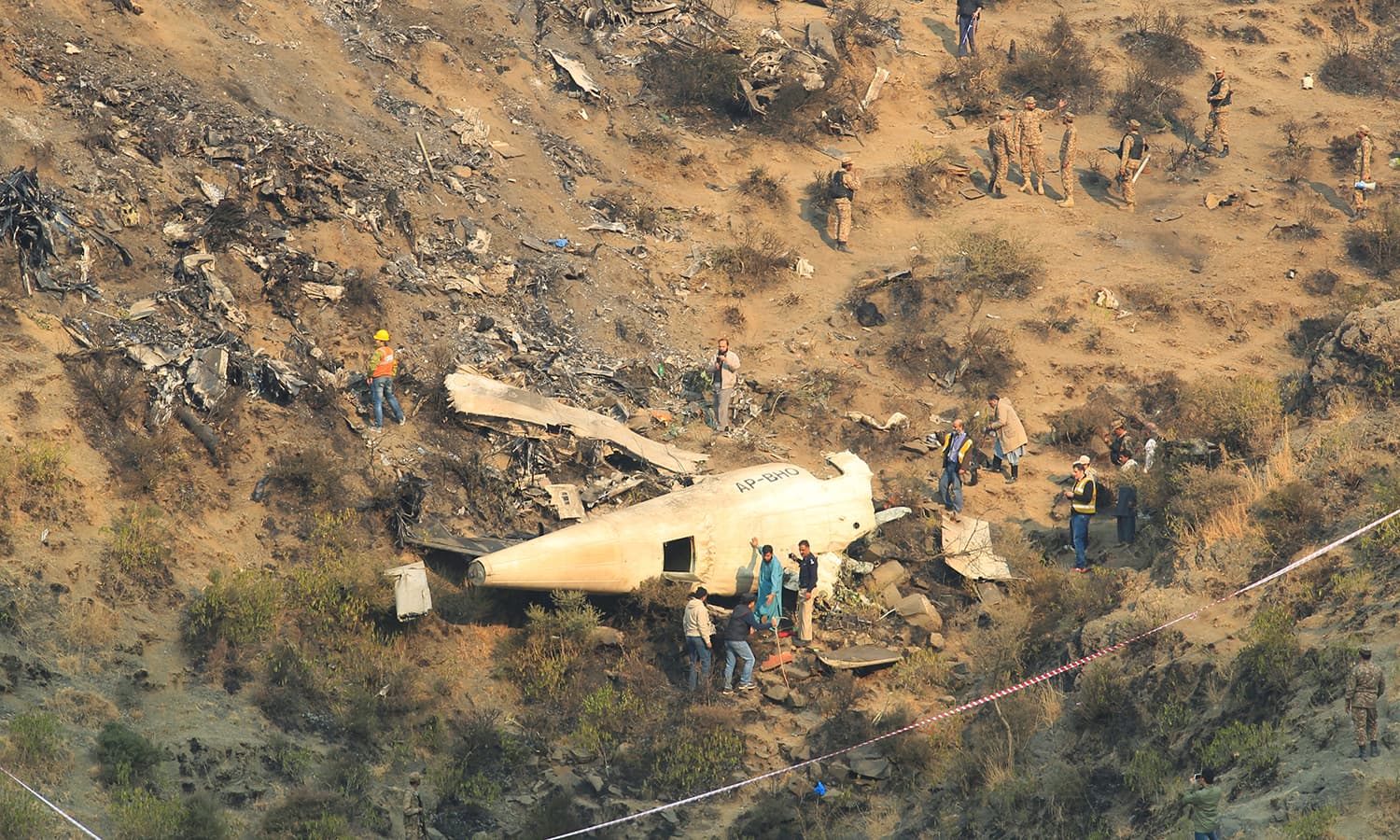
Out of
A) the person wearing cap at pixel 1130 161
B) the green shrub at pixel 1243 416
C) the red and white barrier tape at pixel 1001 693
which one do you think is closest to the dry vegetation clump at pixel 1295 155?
the person wearing cap at pixel 1130 161

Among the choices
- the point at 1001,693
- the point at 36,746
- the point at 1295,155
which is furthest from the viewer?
the point at 1295,155

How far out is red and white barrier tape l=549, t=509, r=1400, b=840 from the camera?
536 inches

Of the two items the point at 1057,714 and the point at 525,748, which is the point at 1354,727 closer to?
the point at 1057,714

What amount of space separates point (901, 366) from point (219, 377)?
1196 centimetres

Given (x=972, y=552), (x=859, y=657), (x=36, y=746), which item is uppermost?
(x=36, y=746)

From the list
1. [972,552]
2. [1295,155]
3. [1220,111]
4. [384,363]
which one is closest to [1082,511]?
[972,552]

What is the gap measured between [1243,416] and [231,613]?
13764 mm

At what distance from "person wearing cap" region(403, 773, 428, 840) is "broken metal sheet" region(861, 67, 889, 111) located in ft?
71.4

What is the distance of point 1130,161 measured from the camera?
27688 mm

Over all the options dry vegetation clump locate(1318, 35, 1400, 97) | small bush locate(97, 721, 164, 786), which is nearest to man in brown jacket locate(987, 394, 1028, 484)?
small bush locate(97, 721, 164, 786)

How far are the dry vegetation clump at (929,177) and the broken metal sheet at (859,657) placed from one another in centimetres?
1363

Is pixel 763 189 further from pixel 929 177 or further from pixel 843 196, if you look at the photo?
pixel 929 177

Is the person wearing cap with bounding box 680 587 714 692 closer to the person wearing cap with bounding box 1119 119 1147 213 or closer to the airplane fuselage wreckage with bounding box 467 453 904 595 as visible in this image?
the airplane fuselage wreckage with bounding box 467 453 904 595

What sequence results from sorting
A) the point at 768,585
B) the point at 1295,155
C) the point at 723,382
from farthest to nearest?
the point at 1295,155, the point at 723,382, the point at 768,585
